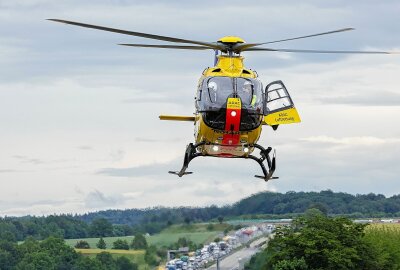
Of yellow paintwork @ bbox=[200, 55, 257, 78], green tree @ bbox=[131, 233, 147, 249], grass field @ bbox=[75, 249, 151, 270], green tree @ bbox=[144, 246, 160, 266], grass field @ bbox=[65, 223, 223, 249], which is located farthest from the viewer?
grass field @ bbox=[75, 249, 151, 270]

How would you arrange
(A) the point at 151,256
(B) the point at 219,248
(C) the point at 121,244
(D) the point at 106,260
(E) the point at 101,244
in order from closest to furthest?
(A) the point at 151,256 < (B) the point at 219,248 < (C) the point at 121,244 < (D) the point at 106,260 < (E) the point at 101,244

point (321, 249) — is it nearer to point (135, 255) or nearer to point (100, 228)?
point (135, 255)

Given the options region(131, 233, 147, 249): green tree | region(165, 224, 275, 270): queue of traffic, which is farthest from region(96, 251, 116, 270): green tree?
region(131, 233, 147, 249): green tree

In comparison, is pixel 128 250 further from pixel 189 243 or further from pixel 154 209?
pixel 154 209

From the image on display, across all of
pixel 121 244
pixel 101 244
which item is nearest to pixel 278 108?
pixel 121 244

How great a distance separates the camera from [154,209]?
92.7 m

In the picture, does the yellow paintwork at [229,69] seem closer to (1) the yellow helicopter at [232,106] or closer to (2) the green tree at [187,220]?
(1) the yellow helicopter at [232,106]

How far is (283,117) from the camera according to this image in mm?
65438

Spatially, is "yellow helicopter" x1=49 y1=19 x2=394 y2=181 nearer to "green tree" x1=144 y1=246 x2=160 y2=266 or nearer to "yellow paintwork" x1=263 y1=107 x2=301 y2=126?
"yellow paintwork" x1=263 y1=107 x2=301 y2=126

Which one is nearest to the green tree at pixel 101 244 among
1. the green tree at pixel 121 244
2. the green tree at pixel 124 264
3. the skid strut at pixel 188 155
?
the green tree at pixel 121 244

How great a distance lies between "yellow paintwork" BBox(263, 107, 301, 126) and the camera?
65.0m

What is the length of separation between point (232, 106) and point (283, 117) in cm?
465

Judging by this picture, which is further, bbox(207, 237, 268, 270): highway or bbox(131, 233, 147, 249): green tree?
bbox(207, 237, 268, 270): highway

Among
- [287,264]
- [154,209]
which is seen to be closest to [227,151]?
[154,209]
